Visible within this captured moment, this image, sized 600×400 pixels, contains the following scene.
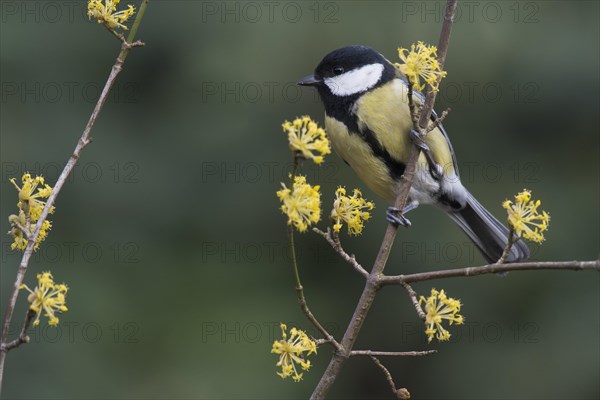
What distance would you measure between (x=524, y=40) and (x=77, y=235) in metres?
2.28

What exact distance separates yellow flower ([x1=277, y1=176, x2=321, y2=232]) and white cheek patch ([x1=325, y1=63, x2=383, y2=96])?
1438mm

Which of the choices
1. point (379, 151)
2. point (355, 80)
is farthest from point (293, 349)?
point (355, 80)

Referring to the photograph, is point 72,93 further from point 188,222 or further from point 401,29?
point 401,29

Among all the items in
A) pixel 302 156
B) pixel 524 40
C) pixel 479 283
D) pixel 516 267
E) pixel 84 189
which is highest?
pixel 302 156

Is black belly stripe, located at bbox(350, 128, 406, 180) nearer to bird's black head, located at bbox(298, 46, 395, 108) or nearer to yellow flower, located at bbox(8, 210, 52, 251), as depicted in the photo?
bird's black head, located at bbox(298, 46, 395, 108)

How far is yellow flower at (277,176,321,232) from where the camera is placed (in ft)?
4.36

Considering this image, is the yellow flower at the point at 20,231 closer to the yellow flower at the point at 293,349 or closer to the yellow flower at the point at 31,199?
the yellow flower at the point at 31,199

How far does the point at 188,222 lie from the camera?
394 centimetres

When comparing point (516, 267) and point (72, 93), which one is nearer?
point (516, 267)

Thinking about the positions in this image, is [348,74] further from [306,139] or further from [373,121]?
[306,139]

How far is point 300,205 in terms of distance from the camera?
1348 mm

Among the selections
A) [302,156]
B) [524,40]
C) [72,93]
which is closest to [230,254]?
[72,93]

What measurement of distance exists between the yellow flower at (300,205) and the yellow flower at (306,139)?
0.07 m

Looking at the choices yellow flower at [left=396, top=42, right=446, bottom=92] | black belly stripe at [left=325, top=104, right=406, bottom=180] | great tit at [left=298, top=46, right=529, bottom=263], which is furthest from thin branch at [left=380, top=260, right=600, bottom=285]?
black belly stripe at [left=325, top=104, right=406, bottom=180]
